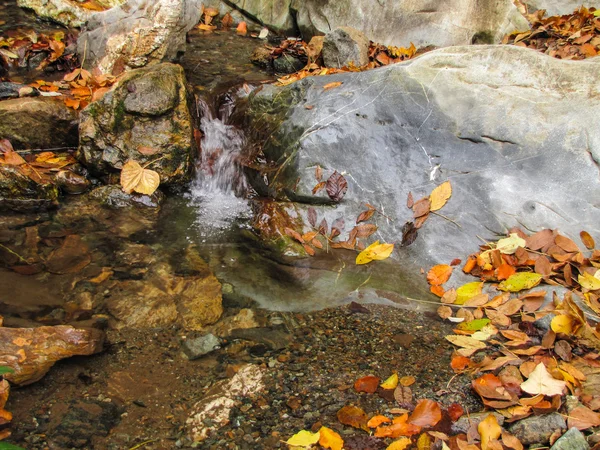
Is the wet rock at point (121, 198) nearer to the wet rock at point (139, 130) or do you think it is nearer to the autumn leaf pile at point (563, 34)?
the wet rock at point (139, 130)

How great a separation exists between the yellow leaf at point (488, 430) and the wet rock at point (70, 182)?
4004 millimetres

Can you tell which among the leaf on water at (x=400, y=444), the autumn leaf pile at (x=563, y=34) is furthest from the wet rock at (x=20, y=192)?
the autumn leaf pile at (x=563, y=34)

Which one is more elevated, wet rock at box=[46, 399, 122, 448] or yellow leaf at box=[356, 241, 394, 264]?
yellow leaf at box=[356, 241, 394, 264]

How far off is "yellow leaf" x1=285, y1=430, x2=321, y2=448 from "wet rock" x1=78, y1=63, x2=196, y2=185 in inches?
124

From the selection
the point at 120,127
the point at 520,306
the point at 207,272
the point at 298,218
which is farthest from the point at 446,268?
the point at 120,127

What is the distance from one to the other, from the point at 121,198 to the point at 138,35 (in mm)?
2126

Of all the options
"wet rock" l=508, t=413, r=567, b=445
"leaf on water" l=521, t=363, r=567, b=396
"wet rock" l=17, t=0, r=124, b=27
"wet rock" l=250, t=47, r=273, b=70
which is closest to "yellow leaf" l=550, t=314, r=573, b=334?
"leaf on water" l=521, t=363, r=567, b=396

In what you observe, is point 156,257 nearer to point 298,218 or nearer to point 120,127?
point 298,218

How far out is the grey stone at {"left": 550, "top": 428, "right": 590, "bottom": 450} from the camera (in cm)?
210

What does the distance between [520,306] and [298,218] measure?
6.01ft

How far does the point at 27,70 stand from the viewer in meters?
6.22

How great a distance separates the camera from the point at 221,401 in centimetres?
266

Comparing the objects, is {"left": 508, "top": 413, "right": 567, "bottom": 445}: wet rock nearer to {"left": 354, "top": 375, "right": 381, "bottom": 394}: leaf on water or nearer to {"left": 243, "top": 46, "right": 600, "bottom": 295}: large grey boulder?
{"left": 354, "top": 375, "right": 381, "bottom": 394}: leaf on water

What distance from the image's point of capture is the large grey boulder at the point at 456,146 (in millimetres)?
3746
